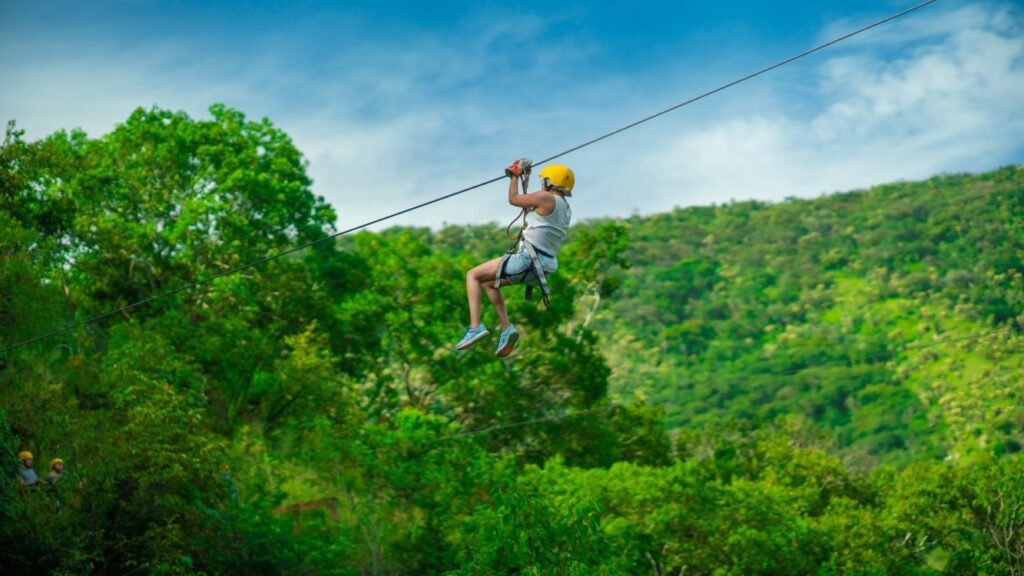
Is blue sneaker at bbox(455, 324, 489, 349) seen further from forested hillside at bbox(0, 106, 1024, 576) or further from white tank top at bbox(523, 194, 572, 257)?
forested hillside at bbox(0, 106, 1024, 576)

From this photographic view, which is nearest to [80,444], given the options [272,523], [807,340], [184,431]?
[184,431]

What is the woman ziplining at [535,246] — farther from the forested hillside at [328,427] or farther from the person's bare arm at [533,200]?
the forested hillside at [328,427]

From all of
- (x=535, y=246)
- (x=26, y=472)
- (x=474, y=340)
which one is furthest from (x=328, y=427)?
(x=535, y=246)

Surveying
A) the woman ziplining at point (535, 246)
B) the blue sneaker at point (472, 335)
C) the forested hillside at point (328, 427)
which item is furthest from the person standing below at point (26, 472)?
the woman ziplining at point (535, 246)

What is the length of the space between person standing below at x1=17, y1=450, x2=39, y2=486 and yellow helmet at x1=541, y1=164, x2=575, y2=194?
1205cm

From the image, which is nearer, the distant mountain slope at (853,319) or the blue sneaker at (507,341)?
the blue sneaker at (507,341)

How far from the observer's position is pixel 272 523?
25.1 metres

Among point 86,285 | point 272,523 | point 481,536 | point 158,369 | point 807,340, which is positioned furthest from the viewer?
point 807,340

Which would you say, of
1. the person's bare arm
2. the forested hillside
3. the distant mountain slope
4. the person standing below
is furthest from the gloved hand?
the distant mountain slope

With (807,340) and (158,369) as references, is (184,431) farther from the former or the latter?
(807,340)

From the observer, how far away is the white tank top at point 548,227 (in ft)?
35.6

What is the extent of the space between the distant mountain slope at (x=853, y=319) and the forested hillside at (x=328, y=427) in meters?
25.3

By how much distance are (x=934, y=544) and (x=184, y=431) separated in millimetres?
21749

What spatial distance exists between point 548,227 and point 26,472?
12.3 m
